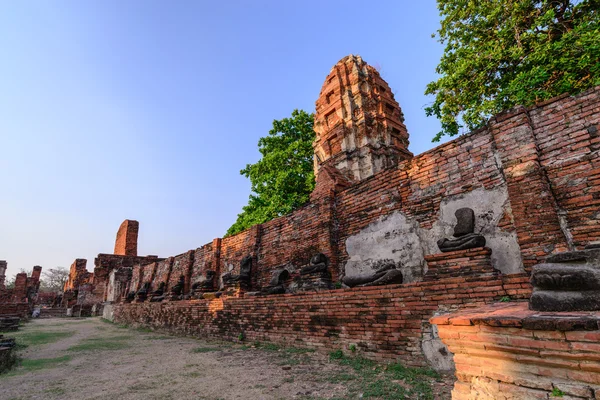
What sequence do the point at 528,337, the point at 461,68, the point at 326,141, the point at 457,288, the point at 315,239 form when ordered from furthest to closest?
1. the point at 326,141
2. the point at 461,68
3. the point at 315,239
4. the point at 457,288
5. the point at 528,337

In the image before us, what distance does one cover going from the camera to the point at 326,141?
14.2 metres

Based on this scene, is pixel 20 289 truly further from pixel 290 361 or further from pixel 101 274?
pixel 290 361

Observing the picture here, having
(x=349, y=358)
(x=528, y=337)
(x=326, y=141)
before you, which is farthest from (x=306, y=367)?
(x=326, y=141)

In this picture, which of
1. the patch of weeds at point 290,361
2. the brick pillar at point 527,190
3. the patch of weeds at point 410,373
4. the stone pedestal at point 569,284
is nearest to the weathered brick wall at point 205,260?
the patch of weeds at point 290,361

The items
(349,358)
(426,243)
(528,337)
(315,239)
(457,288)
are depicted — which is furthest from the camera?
(315,239)

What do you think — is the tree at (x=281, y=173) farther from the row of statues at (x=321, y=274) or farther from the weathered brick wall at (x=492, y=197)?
the weathered brick wall at (x=492, y=197)

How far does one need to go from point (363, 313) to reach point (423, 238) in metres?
1.70

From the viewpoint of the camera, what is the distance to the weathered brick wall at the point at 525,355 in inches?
59.5

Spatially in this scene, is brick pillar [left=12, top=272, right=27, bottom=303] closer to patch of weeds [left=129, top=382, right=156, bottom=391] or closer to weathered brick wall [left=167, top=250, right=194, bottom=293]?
weathered brick wall [left=167, top=250, right=194, bottom=293]

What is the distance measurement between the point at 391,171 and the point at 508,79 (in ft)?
17.4

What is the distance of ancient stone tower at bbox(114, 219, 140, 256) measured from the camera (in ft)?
84.7

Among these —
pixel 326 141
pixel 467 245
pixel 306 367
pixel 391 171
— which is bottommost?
pixel 306 367

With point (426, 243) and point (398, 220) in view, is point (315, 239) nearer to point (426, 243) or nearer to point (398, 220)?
point (398, 220)

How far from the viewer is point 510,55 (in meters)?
8.24
